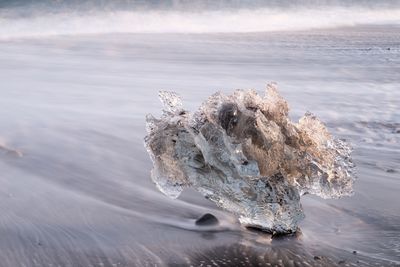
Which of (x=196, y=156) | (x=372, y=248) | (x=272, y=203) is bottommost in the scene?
(x=372, y=248)

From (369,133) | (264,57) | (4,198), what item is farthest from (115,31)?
(4,198)

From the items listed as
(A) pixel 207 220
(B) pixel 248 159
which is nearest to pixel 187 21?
(A) pixel 207 220

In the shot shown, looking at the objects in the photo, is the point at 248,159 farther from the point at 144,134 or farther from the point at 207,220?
the point at 144,134

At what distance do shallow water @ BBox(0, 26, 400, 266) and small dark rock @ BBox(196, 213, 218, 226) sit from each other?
1.3 inches

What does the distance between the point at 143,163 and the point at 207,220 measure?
2.72 ft

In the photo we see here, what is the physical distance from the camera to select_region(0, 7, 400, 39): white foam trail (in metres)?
10.6

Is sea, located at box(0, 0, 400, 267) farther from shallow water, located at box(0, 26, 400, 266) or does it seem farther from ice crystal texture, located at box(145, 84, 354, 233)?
ice crystal texture, located at box(145, 84, 354, 233)

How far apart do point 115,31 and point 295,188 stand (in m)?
8.60

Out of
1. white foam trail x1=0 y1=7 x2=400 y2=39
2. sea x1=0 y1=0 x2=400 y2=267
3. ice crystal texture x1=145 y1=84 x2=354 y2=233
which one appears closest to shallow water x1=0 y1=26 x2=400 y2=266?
sea x1=0 y1=0 x2=400 y2=267

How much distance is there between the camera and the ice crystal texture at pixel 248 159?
7.15 ft

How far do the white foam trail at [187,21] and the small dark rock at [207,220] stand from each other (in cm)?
752

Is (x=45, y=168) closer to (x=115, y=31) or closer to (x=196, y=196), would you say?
(x=196, y=196)

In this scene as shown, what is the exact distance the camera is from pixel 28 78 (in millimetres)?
5465

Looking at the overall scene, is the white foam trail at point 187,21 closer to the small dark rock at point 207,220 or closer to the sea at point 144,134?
the sea at point 144,134
